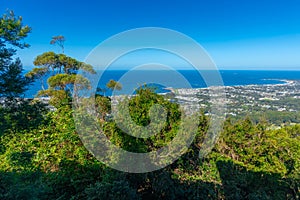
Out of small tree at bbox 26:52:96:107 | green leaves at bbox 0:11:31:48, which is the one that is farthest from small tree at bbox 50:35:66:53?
green leaves at bbox 0:11:31:48

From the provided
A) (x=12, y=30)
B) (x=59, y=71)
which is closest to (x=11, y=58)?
(x=12, y=30)

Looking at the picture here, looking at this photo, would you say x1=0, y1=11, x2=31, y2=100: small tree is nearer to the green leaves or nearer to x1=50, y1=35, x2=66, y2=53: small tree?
the green leaves

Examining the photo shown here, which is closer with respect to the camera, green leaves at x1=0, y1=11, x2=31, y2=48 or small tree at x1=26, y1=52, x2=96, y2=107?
green leaves at x1=0, y1=11, x2=31, y2=48

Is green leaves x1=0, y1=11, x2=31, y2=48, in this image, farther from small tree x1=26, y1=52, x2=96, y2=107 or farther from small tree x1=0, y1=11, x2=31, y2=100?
small tree x1=26, y1=52, x2=96, y2=107

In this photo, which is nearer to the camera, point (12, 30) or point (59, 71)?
point (12, 30)

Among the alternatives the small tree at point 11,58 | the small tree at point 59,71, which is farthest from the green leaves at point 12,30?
the small tree at point 59,71

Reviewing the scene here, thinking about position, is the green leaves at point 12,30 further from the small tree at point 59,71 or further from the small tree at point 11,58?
the small tree at point 59,71

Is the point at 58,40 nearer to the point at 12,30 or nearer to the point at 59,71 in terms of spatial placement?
the point at 59,71

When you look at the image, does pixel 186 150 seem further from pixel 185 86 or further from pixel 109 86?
pixel 109 86

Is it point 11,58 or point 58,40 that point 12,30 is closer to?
point 11,58

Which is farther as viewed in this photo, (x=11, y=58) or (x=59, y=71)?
(x=59, y=71)

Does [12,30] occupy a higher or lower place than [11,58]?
higher
